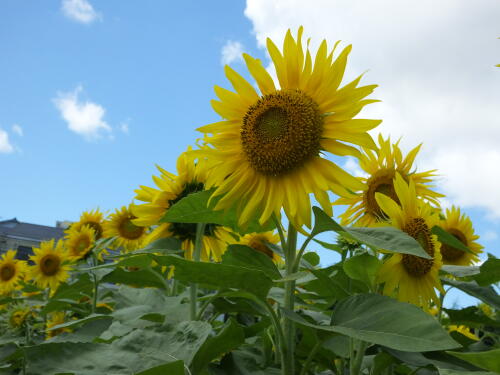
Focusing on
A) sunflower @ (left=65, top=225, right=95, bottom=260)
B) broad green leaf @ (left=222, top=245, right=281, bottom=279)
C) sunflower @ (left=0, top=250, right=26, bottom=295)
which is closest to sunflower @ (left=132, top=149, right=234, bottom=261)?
broad green leaf @ (left=222, top=245, right=281, bottom=279)

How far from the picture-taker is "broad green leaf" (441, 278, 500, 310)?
61.9 inches

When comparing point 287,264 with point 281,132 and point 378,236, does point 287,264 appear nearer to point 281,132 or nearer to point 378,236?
point 378,236

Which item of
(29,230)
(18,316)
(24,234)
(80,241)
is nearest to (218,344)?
(18,316)

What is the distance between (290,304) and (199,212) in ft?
Result: 1.36

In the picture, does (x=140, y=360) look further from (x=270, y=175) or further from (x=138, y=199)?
(x=138, y=199)

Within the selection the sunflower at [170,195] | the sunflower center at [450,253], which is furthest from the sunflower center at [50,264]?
the sunflower center at [450,253]

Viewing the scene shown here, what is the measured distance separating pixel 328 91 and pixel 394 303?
67cm

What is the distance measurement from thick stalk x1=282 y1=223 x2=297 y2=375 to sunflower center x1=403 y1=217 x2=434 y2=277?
377 mm

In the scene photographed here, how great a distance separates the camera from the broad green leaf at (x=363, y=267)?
4.58 feet

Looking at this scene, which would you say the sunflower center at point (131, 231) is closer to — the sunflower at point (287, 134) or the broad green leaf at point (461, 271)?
the sunflower at point (287, 134)

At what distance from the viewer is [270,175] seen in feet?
5.18

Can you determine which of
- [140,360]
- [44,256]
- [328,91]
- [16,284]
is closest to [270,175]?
[328,91]

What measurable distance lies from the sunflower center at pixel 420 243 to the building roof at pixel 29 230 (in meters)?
20.4

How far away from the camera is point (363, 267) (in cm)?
143
